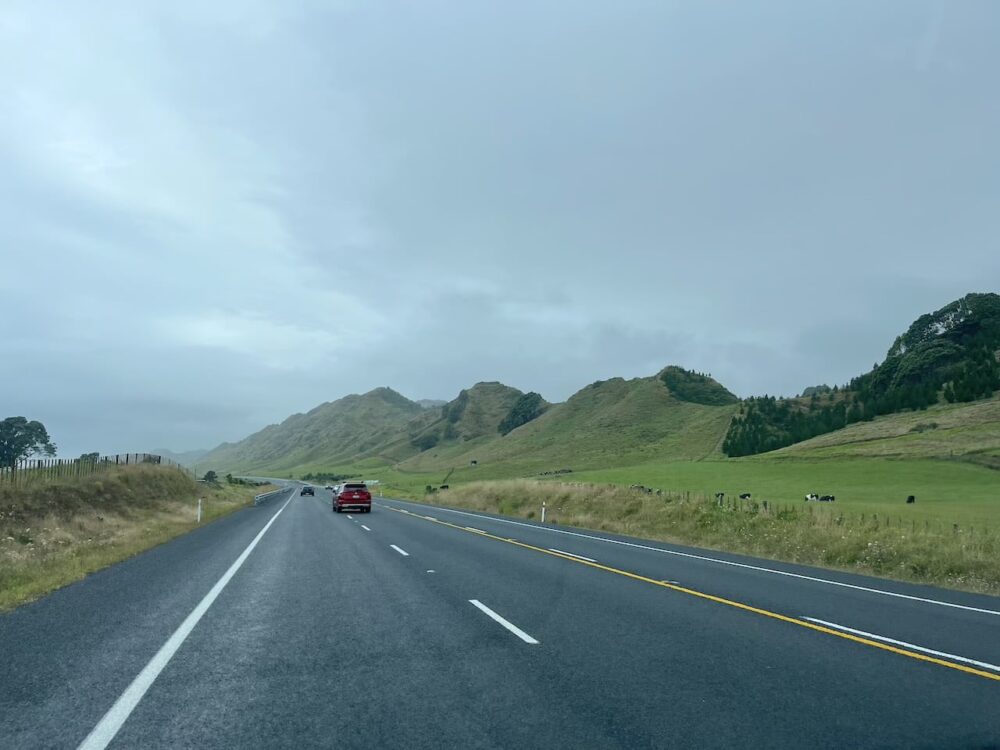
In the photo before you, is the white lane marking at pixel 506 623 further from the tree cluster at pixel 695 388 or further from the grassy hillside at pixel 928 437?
the tree cluster at pixel 695 388

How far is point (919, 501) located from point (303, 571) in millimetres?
37387

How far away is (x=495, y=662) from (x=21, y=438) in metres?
105

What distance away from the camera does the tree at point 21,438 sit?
8881 centimetres

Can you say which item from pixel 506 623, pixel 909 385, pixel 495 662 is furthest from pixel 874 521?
pixel 909 385

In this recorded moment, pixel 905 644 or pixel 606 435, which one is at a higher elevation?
pixel 606 435

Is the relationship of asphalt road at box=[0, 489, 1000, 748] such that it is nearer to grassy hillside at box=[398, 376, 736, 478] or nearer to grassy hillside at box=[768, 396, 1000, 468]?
grassy hillside at box=[768, 396, 1000, 468]

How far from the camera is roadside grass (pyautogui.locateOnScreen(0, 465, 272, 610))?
551 inches

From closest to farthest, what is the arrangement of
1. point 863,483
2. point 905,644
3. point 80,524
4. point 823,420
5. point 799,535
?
1. point 905,644
2. point 799,535
3. point 80,524
4. point 863,483
5. point 823,420

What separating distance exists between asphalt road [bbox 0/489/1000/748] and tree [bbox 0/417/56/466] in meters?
91.3

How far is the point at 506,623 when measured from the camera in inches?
366

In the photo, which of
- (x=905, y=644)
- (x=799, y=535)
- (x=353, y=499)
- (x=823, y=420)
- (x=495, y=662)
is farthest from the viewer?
(x=823, y=420)

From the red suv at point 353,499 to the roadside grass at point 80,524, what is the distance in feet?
22.1

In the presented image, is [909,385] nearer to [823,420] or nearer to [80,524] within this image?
[823,420]

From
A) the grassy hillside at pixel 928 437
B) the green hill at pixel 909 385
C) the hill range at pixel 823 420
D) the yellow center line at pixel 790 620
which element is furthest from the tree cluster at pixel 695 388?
the yellow center line at pixel 790 620
